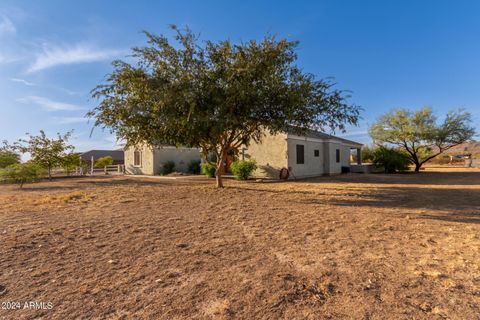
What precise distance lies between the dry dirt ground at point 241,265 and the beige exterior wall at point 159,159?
16.4 m

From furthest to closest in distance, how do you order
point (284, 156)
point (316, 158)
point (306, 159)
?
point (316, 158) → point (306, 159) → point (284, 156)

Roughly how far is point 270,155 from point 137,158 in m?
13.3

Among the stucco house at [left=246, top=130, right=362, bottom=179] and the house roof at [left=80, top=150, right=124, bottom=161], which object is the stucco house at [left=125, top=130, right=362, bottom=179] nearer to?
the stucco house at [left=246, top=130, right=362, bottom=179]

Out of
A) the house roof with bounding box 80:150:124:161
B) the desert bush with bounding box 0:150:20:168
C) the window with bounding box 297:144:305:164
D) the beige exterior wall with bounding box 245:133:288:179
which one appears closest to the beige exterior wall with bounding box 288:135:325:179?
the window with bounding box 297:144:305:164

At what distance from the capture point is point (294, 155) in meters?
18.0

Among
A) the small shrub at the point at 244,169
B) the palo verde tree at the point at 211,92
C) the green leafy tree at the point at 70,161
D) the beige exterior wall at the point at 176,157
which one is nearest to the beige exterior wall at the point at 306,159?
the small shrub at the point at 244,169

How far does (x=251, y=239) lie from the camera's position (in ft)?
16.2

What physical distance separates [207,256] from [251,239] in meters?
1.11

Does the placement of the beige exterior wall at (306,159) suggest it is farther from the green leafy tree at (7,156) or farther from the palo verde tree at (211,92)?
the green leafy tree at (7,156)

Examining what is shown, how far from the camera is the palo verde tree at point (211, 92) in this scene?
9.17m

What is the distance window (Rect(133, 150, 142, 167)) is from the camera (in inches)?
975

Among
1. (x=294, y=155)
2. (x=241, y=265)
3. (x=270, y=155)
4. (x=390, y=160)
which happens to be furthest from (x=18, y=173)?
(x=390, y=160)

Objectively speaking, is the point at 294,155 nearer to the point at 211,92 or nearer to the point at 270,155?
the point at 270,155

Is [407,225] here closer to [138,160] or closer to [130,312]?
[130,312]
